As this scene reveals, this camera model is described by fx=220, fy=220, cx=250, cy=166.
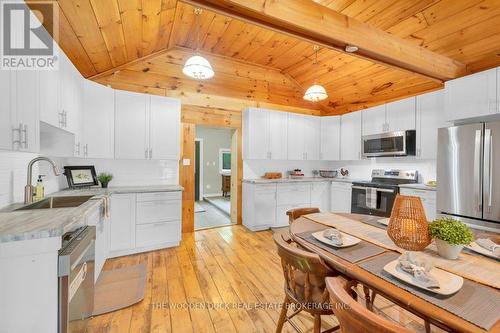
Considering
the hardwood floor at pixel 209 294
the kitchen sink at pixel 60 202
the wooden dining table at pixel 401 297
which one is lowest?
the hardwood floor at pixel 209 294

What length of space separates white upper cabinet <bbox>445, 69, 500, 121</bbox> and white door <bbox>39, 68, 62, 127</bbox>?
4366 mm

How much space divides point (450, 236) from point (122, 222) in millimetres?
3310

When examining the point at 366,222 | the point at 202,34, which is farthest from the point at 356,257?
the point at 202,34

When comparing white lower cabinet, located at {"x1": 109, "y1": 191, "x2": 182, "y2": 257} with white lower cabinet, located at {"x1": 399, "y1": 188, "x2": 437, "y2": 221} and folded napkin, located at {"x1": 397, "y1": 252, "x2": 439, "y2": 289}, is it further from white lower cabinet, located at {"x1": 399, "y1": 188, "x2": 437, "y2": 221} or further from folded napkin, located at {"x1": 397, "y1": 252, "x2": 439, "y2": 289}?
white lower cabinet, located at {"x1": 399, "y1": 188, "x2": 437, "y2": 221}

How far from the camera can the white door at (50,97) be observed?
5.81ft

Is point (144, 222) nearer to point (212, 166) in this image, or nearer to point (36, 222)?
point (36, 222)

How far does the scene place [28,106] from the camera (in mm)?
1566

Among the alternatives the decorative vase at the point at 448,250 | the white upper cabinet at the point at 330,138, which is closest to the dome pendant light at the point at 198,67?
the decorative vase at the point at 448,250

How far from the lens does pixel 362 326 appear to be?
76 centimetres

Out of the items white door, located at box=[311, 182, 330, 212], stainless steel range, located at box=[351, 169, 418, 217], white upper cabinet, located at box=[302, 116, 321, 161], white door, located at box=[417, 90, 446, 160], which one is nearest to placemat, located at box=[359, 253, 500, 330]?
stainless steel range, located at box=[351, 169, 418, 217]

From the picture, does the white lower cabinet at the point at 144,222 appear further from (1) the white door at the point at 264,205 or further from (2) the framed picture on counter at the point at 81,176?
(1) the white door at the point at 264,205

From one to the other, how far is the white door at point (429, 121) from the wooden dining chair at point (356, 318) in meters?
3.52

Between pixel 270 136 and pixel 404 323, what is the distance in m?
3.34

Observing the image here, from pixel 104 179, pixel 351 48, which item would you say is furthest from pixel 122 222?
pixel 351 48
